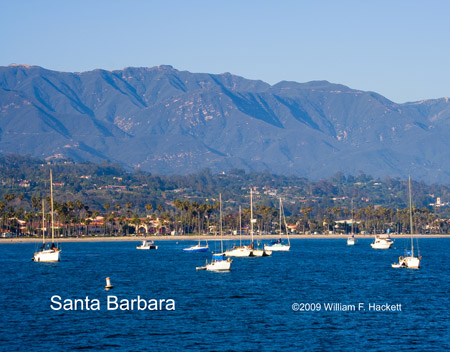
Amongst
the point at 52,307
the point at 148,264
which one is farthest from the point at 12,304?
the point at 148,264

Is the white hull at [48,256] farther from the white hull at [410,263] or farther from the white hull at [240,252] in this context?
the white hull at [410,263]

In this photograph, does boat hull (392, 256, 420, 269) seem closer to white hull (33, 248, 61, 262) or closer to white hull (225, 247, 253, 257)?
white hull (225, 247, 253, 257)

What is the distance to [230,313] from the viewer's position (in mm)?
68812

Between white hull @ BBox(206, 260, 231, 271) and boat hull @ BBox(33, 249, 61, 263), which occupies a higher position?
boat hull @ BBox(33, 249, 61, 263)

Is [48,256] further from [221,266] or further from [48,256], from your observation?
[221,266]

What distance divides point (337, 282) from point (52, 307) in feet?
120

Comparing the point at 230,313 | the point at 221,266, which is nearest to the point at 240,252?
the point at 221,266

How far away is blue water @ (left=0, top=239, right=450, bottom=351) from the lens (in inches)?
2189

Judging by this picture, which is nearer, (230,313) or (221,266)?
(230,313)

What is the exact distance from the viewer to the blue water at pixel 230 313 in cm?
5559

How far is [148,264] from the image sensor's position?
439ft

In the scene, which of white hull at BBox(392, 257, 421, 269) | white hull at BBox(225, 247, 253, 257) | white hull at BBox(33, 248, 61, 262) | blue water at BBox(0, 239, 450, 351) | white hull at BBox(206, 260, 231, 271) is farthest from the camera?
white hull at BBox(225, 247, 253, 257)

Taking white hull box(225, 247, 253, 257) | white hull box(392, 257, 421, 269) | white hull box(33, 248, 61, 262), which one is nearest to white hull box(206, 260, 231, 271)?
white hull box(392, 257, 421, 269)

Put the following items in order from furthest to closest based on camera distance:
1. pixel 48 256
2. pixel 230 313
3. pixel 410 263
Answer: pixel 48 256 < pixel 410 263 < pixel 230 313
